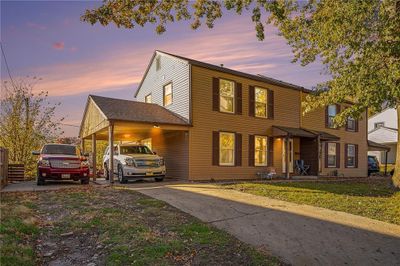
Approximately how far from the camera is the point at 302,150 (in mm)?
24359

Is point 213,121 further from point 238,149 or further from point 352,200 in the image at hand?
point 352,200

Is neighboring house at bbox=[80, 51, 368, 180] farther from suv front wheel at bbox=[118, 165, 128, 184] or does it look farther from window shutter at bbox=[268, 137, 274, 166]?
suv front wheel at bbox=[118, 165, 128, 184]

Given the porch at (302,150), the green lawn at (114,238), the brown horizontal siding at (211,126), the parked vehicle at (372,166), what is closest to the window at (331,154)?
the porch at (302,150)

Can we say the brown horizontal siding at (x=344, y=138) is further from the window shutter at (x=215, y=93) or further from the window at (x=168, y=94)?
the window at (x=168, y=94)

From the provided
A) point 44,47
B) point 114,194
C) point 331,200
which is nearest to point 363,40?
point 331,200

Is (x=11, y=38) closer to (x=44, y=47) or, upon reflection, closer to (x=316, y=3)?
(x=44, y=47)

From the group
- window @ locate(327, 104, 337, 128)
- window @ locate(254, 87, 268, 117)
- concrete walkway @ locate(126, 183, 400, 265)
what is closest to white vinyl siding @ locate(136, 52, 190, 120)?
window @ locate(254, 87, 268, 117)

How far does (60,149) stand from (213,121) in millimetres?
7752

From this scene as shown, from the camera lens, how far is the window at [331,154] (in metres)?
26.3

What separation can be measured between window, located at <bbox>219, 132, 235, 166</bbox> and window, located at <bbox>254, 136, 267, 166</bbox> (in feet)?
6.04

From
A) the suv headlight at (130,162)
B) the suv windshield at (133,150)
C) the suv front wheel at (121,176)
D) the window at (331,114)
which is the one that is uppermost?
the window at (331,114)

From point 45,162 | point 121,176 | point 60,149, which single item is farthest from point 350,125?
point 45,162

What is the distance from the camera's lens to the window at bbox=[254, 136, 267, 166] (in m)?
21.2

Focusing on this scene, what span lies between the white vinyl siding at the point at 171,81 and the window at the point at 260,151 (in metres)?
5.10
